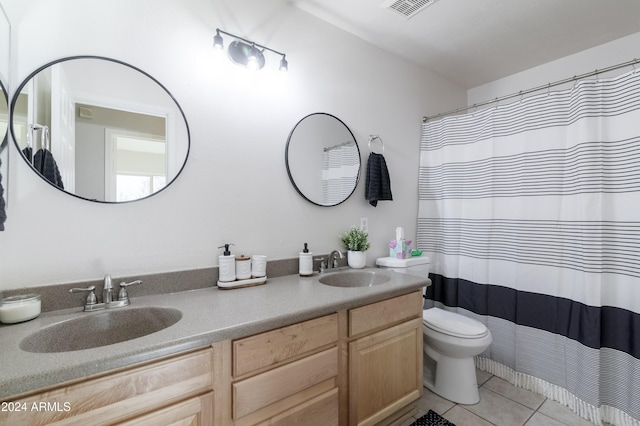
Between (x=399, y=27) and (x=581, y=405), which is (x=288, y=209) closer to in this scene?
(x=399, y=27)

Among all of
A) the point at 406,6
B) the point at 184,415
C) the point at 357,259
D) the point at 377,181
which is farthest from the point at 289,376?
the point at 406,6

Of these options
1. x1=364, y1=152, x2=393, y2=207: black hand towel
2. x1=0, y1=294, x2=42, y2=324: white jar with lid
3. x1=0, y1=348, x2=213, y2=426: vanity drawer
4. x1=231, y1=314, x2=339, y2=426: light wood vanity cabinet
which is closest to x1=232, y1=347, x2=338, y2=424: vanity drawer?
x1=231, y1=314, x2=339, y2=426: light wood vanity cabinet

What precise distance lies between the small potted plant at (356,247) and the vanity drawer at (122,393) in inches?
46.3

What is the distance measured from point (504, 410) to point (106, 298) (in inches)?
90.3

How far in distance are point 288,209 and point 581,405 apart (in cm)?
213

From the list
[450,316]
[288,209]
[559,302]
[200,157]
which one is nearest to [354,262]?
[288,209]

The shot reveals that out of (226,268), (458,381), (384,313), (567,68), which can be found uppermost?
(567,68)

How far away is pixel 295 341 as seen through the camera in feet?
3.77

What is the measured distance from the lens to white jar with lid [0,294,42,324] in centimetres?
98

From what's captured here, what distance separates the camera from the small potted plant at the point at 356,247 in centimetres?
195

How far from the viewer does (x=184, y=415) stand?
0.90 meters

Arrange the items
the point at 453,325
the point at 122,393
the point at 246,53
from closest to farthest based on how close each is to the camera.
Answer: the point at 122,393 < the point at 246,53 < the point at 453,325

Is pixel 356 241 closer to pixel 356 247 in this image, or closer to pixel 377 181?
pixel 356 247

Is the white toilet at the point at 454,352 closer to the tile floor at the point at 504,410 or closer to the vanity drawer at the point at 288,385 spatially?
the tile floor at the point at 504,410
